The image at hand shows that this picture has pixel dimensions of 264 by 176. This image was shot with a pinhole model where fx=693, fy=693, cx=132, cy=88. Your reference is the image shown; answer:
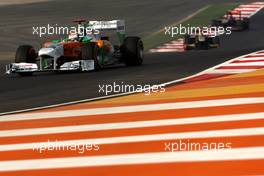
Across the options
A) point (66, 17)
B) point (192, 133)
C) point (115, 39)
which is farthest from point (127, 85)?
point (66, 17)

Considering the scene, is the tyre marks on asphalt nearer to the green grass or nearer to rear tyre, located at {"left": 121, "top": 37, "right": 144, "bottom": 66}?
the green grass

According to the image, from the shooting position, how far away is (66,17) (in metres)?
42.4

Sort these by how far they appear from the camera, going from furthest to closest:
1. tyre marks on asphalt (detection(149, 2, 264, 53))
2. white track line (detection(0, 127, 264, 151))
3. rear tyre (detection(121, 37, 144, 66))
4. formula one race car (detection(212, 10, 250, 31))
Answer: formula one race car (detection(212, 10, 250, 31)) < tyre marks on asphalt (detection(149, 2, 264, 53)) < rear tyre (detection(121, 37, 144, 66)) < white track line (detection(0, 127, 264, 151))

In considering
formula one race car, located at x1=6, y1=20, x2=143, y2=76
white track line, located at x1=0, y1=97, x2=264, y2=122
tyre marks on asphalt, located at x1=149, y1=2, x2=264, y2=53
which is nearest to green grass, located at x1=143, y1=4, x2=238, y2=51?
tyre marks on asphalt, located at x1=149, y1=2, x2=264, y2=53

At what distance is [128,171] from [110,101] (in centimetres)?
485

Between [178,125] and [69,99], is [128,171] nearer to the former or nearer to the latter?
[178,125]

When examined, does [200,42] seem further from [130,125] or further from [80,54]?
[130,125]

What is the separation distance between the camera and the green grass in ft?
107

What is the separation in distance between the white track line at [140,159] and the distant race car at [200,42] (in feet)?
71.6

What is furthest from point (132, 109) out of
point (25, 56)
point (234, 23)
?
point (234, 23)

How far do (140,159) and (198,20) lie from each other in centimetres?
3193

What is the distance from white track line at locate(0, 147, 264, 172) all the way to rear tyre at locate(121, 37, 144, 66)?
38.8ft

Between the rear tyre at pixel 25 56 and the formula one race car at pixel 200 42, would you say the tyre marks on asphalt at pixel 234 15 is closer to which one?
the formula one race car at pixel 200 42

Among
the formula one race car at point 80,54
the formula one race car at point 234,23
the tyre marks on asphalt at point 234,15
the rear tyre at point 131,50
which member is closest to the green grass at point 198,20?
the tyre marks on asphalt at point 234,15
